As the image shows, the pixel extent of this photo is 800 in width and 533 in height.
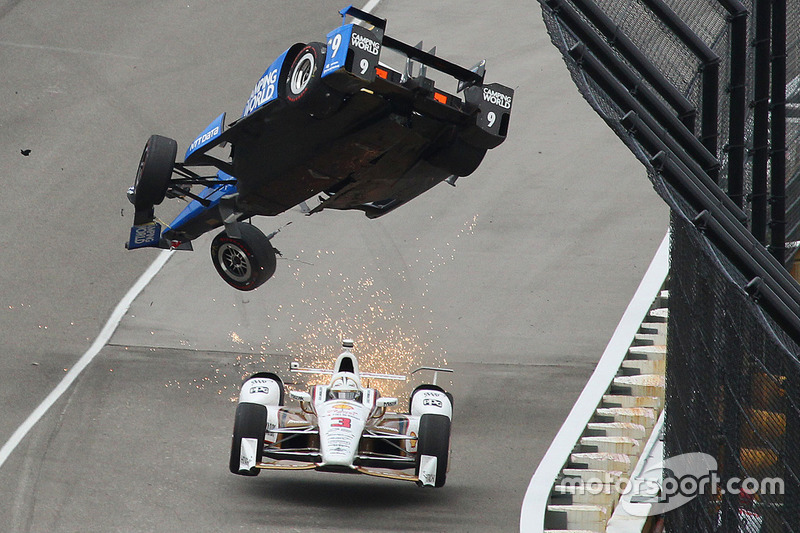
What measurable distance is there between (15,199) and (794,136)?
543 inches

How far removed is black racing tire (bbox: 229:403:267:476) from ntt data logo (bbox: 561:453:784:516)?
290 cm

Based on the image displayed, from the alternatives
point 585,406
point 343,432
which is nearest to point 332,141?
point 343,432

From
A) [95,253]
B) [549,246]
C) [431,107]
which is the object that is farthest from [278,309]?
[431,107]

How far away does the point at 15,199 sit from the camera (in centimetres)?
1955

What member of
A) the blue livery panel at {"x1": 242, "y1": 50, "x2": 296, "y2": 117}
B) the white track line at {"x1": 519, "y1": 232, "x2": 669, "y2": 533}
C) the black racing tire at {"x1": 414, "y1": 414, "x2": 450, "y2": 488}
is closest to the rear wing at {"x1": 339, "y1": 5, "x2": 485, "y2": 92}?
the blue livery panel at {"x1": 242, "y1": 50, "x2": 296, "y2": 117}

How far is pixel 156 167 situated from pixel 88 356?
457 cm

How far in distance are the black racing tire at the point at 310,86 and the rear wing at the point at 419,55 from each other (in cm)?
44

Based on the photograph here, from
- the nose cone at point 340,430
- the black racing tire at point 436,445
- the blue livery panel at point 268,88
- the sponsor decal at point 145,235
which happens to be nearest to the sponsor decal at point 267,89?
the blue livery panel at point 268,88

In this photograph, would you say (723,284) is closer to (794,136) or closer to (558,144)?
(794,136)

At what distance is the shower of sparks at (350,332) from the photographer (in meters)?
16.0

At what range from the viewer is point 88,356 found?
53.3ft

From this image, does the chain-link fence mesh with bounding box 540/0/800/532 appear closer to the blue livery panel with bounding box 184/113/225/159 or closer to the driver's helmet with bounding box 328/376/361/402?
the driver's helmet with bounding box 328/376/361/402

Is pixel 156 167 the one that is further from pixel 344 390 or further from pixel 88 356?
pixel 88 356

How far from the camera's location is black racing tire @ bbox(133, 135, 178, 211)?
494 inches
